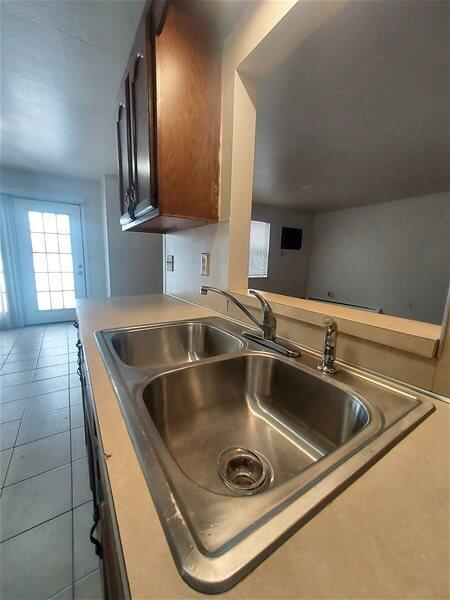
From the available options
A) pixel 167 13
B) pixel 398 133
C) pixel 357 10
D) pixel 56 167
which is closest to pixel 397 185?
pixel 398 133

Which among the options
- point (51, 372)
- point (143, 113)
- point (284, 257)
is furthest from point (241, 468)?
point (284, 257)

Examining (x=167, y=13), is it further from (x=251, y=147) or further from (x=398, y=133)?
(x=398, y=133)

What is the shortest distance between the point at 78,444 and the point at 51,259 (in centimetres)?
343

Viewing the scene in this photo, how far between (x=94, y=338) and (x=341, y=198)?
16.0 ft

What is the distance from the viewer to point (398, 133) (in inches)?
86.4

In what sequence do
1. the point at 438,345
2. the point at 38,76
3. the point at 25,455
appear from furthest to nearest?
the point at 38,76, the point at 25,455, the point at 438,345

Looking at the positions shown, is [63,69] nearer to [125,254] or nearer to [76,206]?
[125,254]

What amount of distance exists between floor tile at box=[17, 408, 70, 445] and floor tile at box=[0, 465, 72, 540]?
381 millimetres

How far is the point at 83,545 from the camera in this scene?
1028 millimetres

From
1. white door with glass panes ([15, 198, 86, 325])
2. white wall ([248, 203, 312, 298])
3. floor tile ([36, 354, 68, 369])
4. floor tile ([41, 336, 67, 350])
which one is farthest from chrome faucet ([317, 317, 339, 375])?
white wall ([248, 203, 312, 298])

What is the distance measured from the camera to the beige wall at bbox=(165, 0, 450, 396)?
64 cm

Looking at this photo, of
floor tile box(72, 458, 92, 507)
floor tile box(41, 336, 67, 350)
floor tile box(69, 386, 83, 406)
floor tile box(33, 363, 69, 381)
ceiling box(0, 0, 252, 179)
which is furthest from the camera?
floor tile box(41, 336, 67, 350)

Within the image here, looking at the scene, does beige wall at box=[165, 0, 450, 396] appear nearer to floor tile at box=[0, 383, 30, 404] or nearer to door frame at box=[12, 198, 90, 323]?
floor tile at box=[0, 383, 30, 404]

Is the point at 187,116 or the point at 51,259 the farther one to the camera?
the point at 51,259
